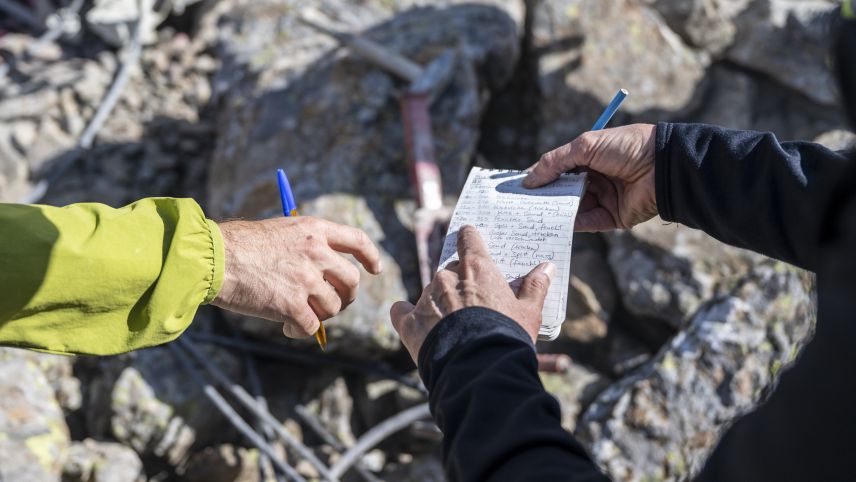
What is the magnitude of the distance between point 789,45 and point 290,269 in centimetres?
392

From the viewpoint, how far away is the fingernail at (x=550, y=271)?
1.68 meters

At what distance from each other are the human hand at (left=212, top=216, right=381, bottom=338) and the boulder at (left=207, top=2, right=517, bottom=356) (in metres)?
1.42

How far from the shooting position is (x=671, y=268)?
3.56m

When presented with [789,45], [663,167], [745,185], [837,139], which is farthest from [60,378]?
[789,45]

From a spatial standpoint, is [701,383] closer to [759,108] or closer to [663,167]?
[663,167]

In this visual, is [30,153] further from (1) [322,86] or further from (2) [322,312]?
(2) [322,312]

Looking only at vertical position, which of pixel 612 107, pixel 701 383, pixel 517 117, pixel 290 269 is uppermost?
pixel 612 107

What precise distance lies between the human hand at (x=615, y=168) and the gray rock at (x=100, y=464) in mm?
2314

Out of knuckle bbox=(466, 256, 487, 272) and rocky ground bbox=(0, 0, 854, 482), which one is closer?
knuckle bbox=(466, 256, 487, 272)

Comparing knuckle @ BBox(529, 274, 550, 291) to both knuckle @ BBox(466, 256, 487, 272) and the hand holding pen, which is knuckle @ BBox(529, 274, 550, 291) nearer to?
knuckle @ BBox(466, 256, 487, 272)

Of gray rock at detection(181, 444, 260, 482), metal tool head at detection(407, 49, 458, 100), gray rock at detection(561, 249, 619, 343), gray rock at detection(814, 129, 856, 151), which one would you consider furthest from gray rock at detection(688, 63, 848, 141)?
gray rock at detection(181, 444, 260, 482)

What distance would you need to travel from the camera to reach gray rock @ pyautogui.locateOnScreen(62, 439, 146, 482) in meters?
3.08

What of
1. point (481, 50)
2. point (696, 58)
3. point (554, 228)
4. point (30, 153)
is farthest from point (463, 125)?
point (30, 153)

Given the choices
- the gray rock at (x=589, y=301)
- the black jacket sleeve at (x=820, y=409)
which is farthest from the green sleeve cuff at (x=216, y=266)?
the gray rock at (x=589, y=301)
